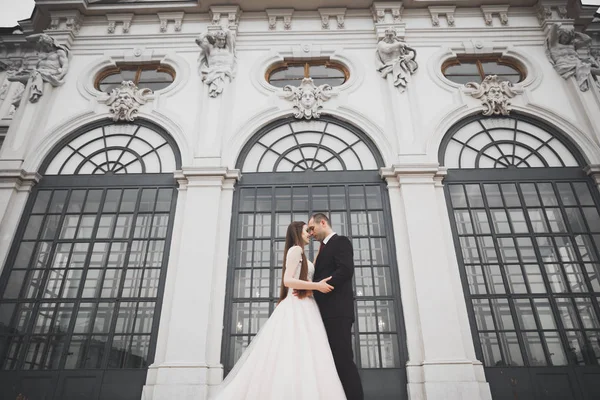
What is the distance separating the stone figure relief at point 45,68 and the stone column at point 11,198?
81.3 inches

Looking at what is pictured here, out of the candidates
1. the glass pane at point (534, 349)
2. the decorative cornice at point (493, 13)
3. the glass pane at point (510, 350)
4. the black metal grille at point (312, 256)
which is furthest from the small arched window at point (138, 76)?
the glass pane at point (534, 349)

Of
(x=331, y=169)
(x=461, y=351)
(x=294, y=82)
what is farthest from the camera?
(x=294, y=82)

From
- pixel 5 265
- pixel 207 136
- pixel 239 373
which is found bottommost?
pixel 239 373

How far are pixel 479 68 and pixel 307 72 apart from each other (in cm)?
436

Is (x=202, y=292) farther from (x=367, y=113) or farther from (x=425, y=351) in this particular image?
(x=367, y=113)

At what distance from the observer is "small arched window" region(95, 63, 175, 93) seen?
10.0 meters

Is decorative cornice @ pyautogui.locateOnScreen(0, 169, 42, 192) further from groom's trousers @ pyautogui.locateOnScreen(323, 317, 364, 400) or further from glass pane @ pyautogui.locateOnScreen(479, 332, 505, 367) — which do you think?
glass pane @ pyautogui.locateOnScreen(479, 332, 505, 367)

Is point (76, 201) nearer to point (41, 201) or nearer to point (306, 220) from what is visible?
point (41, 201)

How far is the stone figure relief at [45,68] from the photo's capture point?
9.44m

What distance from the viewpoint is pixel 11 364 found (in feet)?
23.1

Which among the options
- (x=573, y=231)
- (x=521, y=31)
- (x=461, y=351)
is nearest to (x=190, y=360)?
(x=461, y=351)

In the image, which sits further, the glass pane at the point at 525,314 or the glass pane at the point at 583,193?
the glass pane at the point at 583,193

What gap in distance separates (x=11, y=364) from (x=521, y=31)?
1348cm

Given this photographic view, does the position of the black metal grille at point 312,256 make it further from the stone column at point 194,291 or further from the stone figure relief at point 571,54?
the stone figure relief at point 571,54
